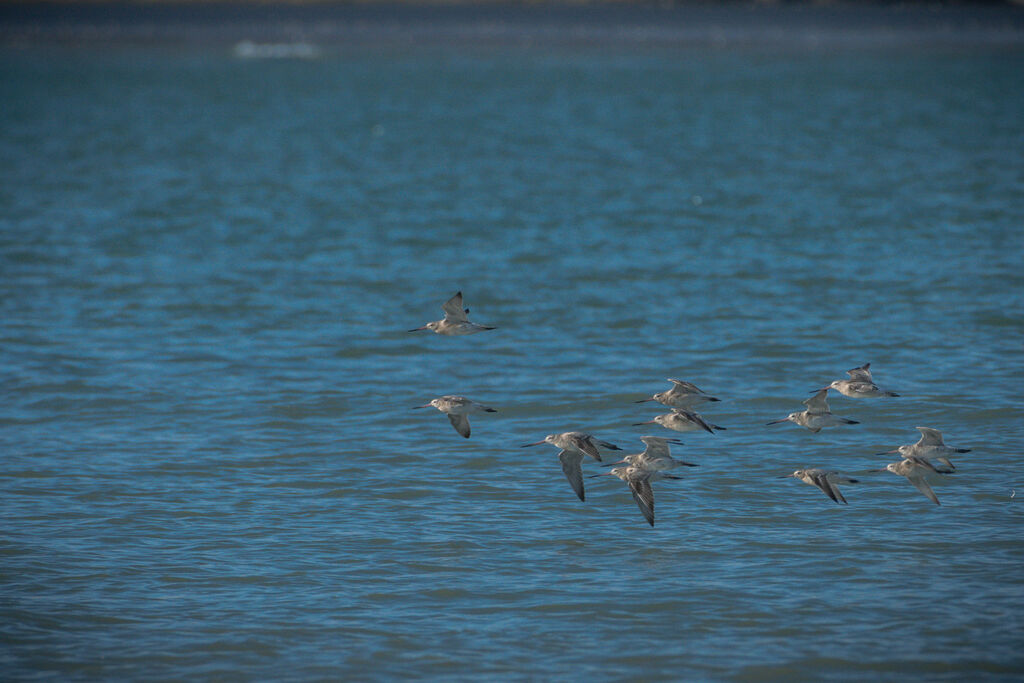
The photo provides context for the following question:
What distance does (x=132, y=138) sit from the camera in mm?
64562

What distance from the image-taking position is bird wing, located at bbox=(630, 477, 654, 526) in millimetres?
16250

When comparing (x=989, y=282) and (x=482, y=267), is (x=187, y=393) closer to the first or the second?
(x=482, y=267)

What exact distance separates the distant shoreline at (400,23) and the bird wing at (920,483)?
106 metres

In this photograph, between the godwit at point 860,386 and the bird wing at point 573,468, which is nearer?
the bird wing at point 573,468

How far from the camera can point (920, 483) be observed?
16.8 meters

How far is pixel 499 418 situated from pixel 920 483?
7.07 meters

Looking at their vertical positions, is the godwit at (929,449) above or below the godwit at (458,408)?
below

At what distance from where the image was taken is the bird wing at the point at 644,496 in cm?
1625

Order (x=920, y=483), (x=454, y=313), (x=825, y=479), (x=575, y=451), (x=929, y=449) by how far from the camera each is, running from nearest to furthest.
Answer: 1. (x=825, y=479)
2. (x=920, y=483)
3. (x=929, y=449)
4. (x=575, y=451)
5. (x=454, y=313)

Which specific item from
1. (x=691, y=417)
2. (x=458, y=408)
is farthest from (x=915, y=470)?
(x=458, y=408)

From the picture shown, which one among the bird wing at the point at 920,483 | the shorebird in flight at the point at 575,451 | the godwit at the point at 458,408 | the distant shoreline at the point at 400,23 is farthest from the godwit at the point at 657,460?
the distant shoreline at the point at 400,23

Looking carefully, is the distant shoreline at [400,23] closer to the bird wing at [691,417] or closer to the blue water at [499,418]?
the blue water at [499,418]

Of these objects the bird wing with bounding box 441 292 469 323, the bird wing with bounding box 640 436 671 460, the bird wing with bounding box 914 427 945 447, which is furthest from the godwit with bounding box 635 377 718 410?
the bird wing with bounding box 914 427 945 447

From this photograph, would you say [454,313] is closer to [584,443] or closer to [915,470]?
[584,443]
